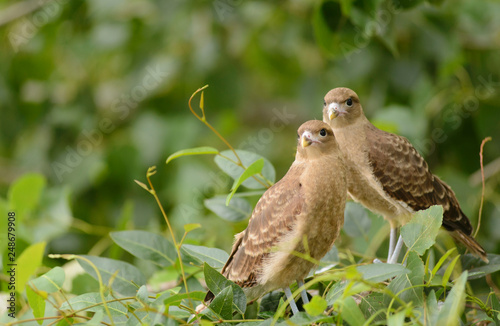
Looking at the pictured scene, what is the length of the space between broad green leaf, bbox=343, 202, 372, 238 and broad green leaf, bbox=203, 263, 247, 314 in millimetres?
558

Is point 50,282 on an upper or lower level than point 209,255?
upper

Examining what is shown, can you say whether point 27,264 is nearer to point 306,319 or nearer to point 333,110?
point 306,319

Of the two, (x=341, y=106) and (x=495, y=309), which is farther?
(x=341, y=106)

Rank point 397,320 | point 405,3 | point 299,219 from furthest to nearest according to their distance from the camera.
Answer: point 405,3 < point 299,219 < point 397,320

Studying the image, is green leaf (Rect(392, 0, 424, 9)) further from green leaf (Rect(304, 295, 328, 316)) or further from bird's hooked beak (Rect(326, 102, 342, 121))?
green leaf (Rect(304, 295, 328, 316))

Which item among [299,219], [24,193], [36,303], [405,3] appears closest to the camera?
[36,303]

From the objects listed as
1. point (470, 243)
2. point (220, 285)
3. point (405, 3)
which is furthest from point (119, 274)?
point (405, 3)

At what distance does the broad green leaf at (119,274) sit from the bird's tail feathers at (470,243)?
37.6 inches

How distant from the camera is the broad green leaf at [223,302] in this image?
1.27 m

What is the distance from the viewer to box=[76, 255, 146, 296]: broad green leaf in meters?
1.55

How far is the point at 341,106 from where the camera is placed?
5.34 feet

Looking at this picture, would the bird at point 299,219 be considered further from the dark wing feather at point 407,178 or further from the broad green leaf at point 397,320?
the broad green leaf at point 397,320

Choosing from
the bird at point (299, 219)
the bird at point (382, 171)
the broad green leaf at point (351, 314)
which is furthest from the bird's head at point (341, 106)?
the broad green leaf at point (351, 314)

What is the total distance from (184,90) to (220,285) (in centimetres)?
271
